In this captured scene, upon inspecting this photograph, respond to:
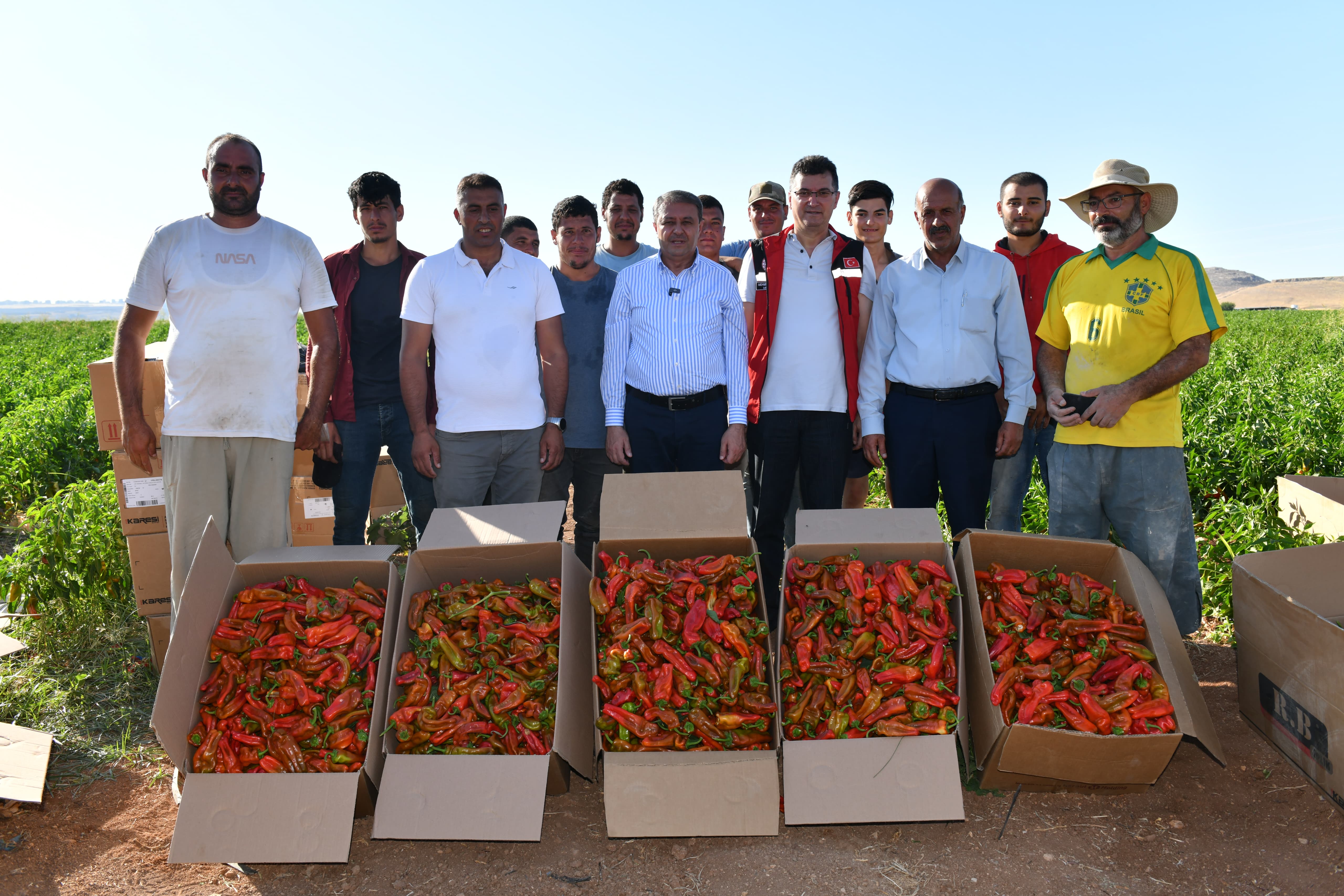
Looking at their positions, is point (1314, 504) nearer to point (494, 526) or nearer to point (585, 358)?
point (585, 358)

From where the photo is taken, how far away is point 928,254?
435cm

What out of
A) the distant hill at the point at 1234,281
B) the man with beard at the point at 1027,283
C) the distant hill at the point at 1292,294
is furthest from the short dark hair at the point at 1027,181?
the distant hill at the point at 1234,281

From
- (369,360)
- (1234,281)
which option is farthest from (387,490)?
(1234,281)

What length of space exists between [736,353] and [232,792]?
3063 millimetres

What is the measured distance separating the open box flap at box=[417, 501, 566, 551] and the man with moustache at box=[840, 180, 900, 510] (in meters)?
2.32

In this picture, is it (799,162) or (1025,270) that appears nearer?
(799,162)

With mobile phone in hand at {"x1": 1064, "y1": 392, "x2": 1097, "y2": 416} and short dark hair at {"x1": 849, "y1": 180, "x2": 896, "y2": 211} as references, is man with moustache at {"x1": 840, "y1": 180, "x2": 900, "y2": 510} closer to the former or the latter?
short dark hair at {"x1": 849, "y1": 180, "x2": 896, "y2": 211}

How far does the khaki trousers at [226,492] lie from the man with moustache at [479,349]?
727 mm

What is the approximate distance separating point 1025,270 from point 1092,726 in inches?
112

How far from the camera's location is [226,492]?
3.97 meters

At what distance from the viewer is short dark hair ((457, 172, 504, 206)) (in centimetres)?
434

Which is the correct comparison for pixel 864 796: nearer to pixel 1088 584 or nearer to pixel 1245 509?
pixel 1088 584

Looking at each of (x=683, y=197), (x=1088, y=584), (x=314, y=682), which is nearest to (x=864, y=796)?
(x=1088, y=584)

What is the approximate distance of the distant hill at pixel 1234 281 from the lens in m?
154
